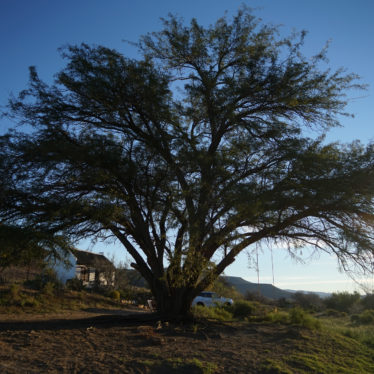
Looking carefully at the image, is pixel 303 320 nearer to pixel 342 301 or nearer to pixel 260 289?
pixel 342 301

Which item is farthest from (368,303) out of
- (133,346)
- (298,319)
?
(133,346)

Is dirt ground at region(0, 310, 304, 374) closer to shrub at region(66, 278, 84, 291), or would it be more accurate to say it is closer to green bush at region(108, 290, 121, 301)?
shrub at region(66, 278, 84, 291)

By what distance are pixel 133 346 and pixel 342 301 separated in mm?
26598

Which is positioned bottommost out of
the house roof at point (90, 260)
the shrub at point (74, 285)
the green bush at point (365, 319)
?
the green bush at point (365, 319)

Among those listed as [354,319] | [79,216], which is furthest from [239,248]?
[354,319]

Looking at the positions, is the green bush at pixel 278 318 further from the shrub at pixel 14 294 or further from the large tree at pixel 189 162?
the shrub at pixel 14 294

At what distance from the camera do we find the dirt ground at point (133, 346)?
7.29 meters

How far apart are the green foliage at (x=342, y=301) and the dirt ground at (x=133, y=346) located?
67.1 feet

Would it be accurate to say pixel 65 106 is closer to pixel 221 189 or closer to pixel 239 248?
pixel 221 189

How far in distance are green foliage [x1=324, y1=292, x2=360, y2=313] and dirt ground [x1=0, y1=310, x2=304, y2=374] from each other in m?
20.5

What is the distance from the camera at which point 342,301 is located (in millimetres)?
31016

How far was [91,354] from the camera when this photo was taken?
317 inches

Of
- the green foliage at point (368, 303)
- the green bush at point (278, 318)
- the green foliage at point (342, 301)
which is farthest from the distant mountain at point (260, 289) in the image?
the green bush at point (278, 318)

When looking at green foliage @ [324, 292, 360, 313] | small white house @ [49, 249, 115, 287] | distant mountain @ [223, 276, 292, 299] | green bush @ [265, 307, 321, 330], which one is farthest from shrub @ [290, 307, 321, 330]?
distant mountain @ [223, 276, 292, 299]
